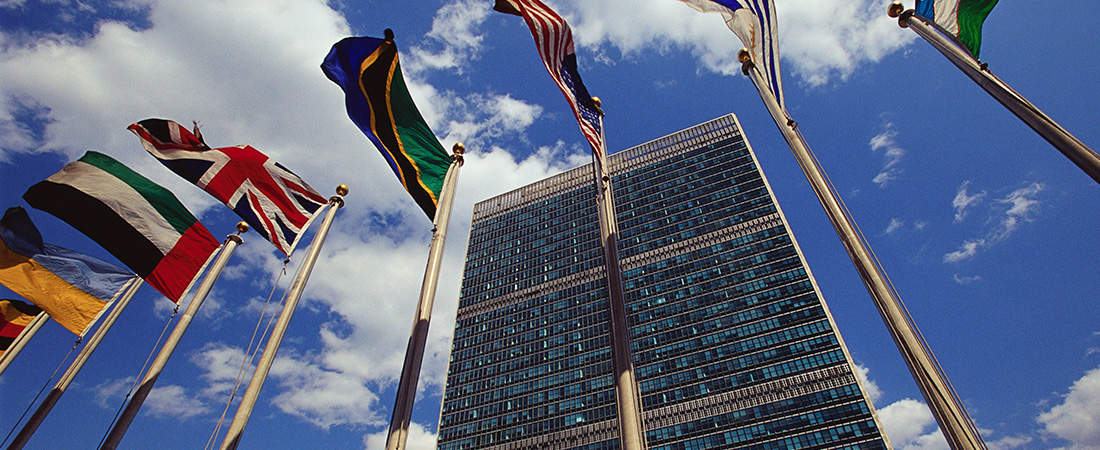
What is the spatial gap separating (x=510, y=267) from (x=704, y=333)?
166 ft

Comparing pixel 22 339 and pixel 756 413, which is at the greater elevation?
pixel 756 413

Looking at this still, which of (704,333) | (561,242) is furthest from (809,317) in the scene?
(561,242)

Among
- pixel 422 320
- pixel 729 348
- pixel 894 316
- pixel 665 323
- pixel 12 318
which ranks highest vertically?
pixel 665 323

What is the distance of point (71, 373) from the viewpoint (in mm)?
18672

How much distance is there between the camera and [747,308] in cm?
9512

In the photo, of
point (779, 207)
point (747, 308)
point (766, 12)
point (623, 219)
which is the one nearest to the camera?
point (766, 12)

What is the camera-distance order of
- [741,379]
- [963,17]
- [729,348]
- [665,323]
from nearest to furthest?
[963,17]
[741,379]
[729,348]
[665,323]

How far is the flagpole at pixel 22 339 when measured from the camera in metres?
18.2

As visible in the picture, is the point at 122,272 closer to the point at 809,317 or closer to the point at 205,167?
the point at 205,167

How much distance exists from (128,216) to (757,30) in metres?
21.2

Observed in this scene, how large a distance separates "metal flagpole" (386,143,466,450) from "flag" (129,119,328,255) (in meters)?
5.36

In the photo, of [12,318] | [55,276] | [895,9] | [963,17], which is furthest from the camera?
[12,318]

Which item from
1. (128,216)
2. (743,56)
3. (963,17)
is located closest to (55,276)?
(128,216)

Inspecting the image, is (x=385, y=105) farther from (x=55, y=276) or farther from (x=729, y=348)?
(x=729, y=348)
